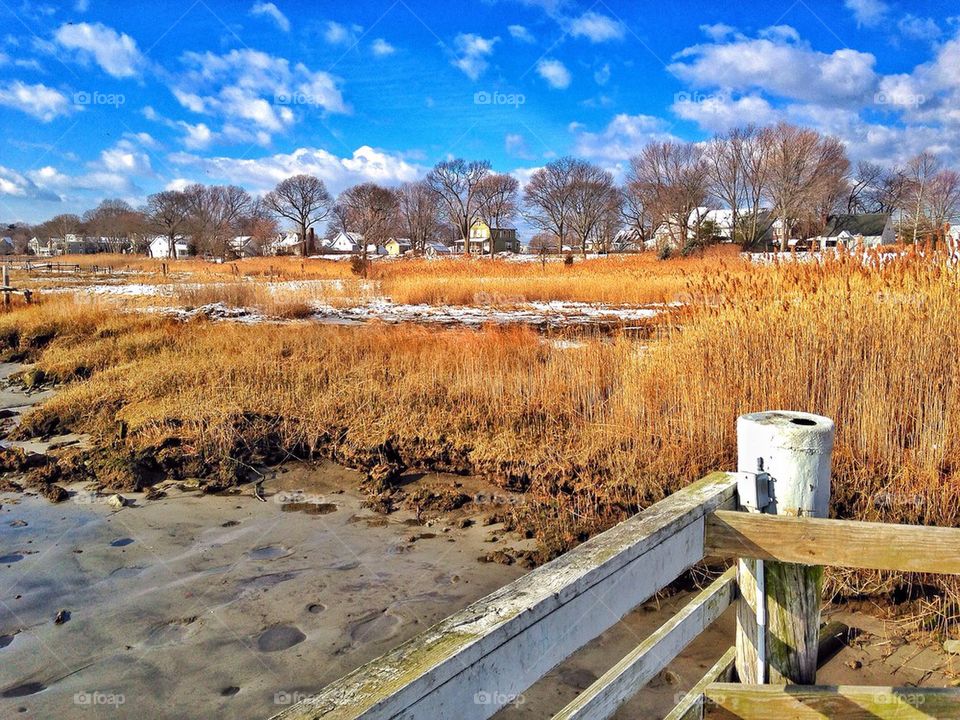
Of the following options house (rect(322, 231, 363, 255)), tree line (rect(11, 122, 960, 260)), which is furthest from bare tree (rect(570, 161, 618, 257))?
house (rect(322, 231, 363, 255))

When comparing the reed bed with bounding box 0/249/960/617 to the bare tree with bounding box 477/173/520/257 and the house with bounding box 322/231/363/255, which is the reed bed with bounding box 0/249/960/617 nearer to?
the bare tree with bounding box 477/173/520/257

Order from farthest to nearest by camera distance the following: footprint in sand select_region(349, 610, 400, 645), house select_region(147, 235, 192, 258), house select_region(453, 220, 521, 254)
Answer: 1. house select_region(453, 220, 521, 254)
2. house select_region(147, 235, 192, 258)
3. footprint in sand select_region(349, 610, 400, 645)

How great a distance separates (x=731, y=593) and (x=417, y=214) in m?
95.1

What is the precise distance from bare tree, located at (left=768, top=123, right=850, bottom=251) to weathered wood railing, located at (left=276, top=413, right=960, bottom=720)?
55231 mm

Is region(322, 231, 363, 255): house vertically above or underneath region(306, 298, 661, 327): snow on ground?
above

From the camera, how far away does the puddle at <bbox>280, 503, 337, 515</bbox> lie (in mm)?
6980

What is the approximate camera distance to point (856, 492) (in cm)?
525

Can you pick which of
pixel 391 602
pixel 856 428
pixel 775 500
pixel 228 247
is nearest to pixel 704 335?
pixel 856 428

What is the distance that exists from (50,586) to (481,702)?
540 cm

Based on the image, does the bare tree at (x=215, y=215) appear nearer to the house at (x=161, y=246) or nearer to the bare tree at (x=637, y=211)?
the house at (x=161, y=246)

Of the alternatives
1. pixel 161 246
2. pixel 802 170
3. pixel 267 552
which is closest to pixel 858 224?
pixel 802 170

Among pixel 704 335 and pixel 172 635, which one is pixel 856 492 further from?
pixel 172 635

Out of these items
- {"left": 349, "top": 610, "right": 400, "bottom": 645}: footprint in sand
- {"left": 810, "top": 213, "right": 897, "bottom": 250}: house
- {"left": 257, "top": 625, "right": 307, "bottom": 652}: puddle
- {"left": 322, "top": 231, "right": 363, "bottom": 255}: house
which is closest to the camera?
{"left": 257, "top": 625, "right": 307, "bottom": 652}: puddle

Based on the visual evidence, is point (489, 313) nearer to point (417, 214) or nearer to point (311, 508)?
point (311, 508)
